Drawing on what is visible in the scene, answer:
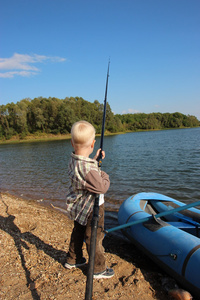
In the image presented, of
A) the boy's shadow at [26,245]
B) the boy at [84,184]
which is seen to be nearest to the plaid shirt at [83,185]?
the boy at [84,184]

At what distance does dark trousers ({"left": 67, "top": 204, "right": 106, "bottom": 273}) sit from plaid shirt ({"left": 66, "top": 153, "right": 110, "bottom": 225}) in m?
0.13

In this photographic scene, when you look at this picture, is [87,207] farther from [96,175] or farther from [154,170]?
[154,170]

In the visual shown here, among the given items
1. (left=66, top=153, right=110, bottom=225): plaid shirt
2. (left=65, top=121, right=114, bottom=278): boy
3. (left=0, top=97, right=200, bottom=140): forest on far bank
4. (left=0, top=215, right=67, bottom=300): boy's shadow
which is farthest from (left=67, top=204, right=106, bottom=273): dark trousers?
(left=0, top=97, right=200, bottom=140): forest on far bank

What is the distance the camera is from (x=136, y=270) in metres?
2.75

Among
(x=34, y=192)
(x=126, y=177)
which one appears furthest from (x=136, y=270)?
(x=126, y=177)

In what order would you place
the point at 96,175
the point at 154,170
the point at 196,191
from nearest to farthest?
the point at 96,175
the point at 196,191
the point at 154,170

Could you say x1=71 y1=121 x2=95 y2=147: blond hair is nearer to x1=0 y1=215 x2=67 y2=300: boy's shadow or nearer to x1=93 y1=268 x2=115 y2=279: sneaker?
x1=93 y1=268 x2=115 y2=279: sneaker

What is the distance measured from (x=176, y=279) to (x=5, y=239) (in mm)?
2549

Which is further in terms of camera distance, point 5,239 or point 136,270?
point 5,239

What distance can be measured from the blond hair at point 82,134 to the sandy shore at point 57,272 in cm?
156

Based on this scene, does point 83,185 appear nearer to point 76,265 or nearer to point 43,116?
point 76,265

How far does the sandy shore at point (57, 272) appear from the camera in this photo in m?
2.23

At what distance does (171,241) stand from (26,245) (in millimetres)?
2106

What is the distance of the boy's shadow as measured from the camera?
98.7 inches
